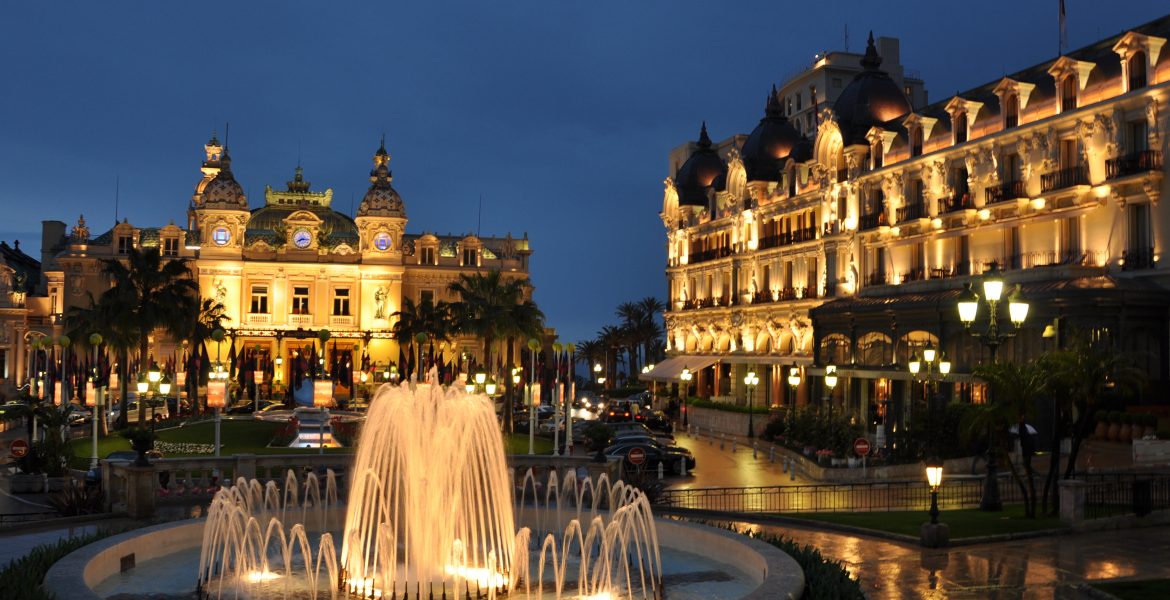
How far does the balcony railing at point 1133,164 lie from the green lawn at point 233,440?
25.3 m

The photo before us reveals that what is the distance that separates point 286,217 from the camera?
9550cm

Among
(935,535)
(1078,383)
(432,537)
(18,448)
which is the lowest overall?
(935,535)

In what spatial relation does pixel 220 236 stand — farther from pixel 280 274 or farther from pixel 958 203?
pixel 958 203

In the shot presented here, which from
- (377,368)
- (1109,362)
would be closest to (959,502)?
(1109,362)

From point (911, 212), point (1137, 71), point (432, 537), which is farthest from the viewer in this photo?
point (911, 212)

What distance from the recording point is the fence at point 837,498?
28406 mm

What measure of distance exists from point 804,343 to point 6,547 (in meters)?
48.9

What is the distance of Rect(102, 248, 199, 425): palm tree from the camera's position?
51.1m

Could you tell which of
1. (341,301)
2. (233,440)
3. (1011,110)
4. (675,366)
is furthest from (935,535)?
(341,301)

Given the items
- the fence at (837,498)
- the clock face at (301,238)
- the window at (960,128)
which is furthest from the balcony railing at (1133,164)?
the clock face at (301,238)

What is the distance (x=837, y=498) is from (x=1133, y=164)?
19.2m

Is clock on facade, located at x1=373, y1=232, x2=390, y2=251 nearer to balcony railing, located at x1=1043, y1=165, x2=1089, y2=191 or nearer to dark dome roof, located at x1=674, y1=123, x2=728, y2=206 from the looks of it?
dark dome roof, located at x1=674, y1=123, x2=728, y2=206

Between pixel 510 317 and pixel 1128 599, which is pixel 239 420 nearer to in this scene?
pixel 510 317

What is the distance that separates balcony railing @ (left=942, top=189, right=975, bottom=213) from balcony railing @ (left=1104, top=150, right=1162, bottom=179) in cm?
833
